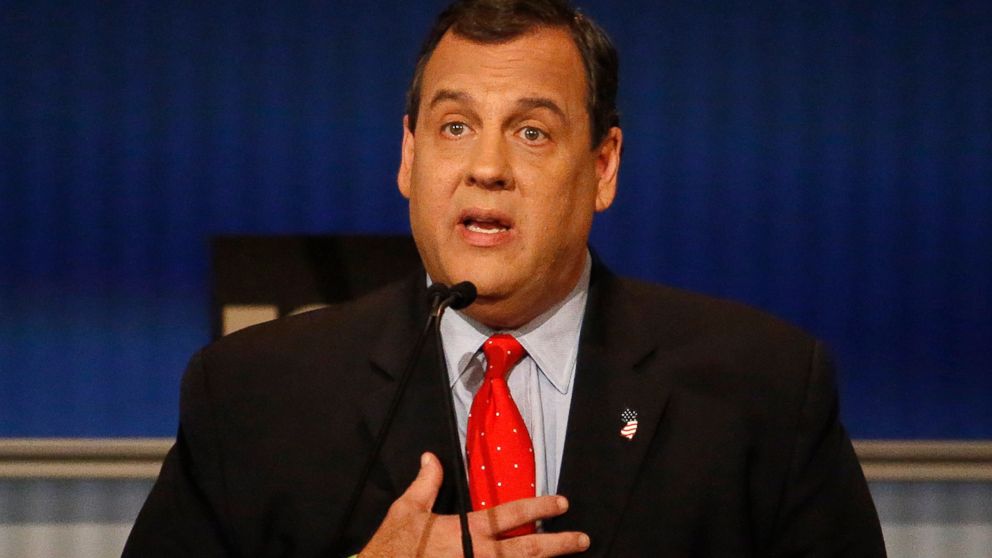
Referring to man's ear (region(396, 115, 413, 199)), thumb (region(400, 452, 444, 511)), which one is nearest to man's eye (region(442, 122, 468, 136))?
man's ear (region(396, 115, 413, 199))

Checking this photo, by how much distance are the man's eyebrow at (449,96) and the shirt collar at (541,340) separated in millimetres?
268

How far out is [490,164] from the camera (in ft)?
4.75

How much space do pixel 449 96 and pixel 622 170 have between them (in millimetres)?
1204

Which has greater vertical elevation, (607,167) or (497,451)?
(607,167)

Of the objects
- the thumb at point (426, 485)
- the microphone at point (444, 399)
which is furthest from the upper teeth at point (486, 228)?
the thumb at point (426, 485)

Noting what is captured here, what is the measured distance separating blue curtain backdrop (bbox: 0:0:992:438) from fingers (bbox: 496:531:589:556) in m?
Result: 1.32

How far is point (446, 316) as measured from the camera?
1.60 m

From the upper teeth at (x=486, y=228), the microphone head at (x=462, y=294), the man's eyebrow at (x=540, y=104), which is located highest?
the man's eyebrow at (x=540, y=104)

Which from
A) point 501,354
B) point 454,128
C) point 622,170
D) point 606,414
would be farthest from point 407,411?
point 622,170

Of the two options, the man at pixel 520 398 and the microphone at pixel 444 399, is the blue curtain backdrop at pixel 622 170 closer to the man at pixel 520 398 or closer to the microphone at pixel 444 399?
the man at pixel 520 398

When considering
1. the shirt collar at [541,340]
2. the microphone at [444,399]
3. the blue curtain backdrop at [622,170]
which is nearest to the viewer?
the microphone at [444,399]

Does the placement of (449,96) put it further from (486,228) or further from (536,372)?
(536,372)

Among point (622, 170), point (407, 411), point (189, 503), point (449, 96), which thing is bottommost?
point (189, 503)

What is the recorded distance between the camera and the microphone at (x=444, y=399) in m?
1.24
